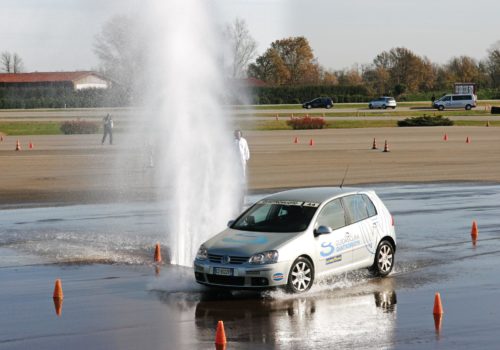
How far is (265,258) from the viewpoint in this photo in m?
13.5

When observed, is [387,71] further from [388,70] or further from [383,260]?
[383,260]

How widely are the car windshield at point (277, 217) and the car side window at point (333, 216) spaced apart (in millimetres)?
159

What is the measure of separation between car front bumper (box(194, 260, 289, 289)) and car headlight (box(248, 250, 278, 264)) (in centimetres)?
6

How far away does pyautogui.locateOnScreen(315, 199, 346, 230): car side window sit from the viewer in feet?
48.1

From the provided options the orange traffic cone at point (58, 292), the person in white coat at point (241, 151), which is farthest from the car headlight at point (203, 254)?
the person in white coat at point (241, 151)

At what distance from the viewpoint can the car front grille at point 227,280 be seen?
530 inches

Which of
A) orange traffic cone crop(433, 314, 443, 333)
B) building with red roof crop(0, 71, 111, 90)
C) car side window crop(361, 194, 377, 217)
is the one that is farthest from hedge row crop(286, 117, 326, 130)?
orange traffic cone crop(433, 314, 443, 333)

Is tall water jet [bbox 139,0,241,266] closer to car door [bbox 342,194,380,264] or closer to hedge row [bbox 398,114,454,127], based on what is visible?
car door [bbox 342,194,380,264]

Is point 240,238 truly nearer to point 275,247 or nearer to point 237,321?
point 275,247

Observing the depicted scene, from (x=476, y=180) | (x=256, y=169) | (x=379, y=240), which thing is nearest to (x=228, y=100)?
(x=379, y=240)

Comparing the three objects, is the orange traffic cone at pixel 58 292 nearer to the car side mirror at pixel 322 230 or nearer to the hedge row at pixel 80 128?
the car side mirror at pixel 322 230

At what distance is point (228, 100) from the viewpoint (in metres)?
21.7

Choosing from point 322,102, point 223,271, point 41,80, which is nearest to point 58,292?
point 223,271

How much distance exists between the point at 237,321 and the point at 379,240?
4128 millimetres
